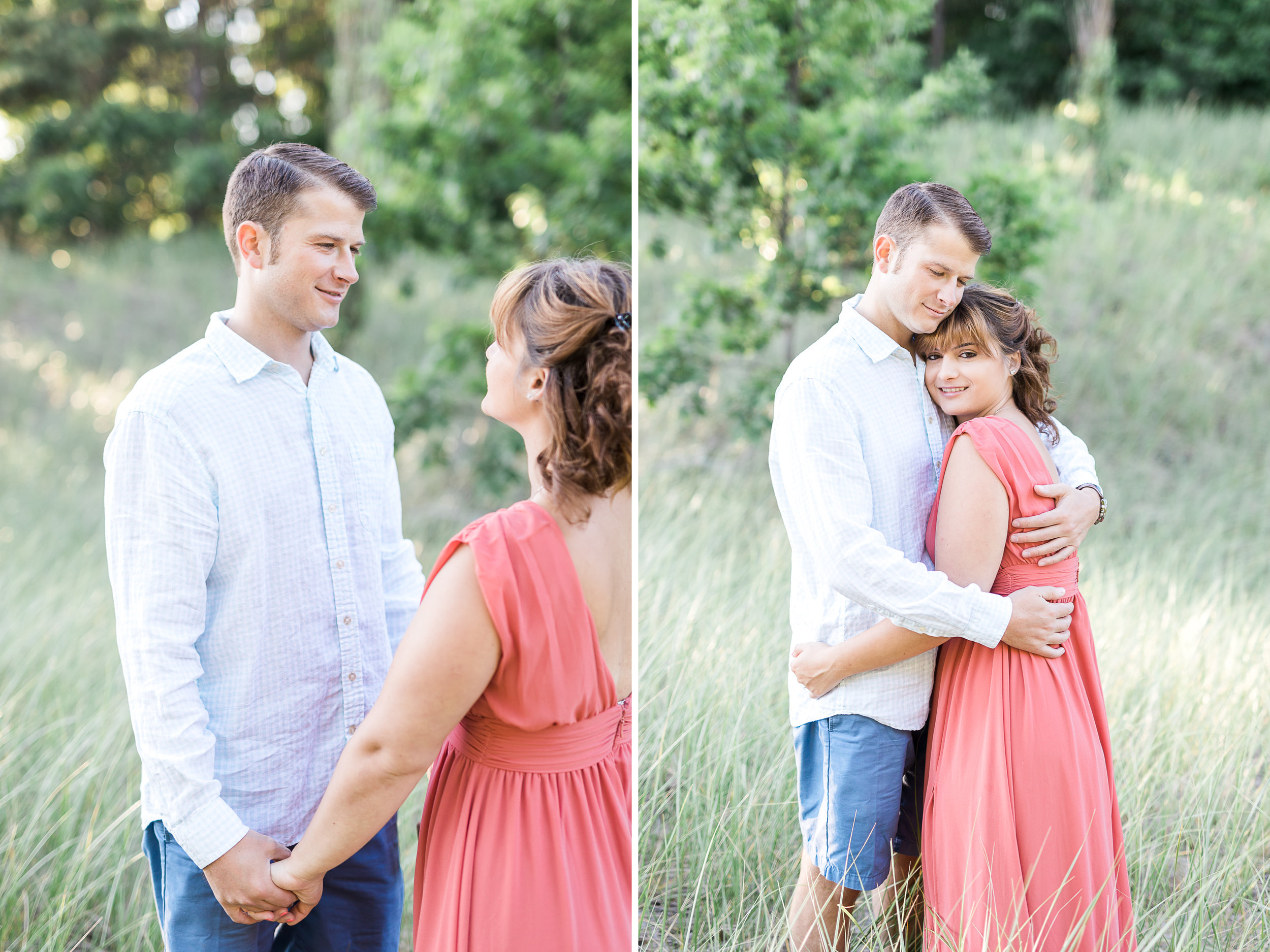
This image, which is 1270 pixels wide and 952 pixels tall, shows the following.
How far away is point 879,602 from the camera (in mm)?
1708

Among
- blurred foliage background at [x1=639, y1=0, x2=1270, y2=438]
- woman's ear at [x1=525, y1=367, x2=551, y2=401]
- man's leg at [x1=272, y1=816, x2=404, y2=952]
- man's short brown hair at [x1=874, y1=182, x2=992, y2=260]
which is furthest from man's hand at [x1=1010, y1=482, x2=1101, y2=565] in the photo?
blurred foliage background at [x1=639, y1=0, x2=1270, y2=438]

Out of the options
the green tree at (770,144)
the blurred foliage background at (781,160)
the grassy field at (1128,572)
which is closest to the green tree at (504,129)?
the blurred foliage background at (781,160)

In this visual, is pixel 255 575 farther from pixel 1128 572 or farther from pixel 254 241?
pixel 1128 572

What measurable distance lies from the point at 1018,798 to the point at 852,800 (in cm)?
31

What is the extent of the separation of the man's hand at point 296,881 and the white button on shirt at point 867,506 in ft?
3.23

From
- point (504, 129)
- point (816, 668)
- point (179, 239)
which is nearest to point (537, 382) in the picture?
point (816, 668)

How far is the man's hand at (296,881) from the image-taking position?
5.22 ft

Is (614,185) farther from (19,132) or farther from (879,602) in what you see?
(19,132)

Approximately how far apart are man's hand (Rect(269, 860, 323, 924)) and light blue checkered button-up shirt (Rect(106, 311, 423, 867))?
0.10m

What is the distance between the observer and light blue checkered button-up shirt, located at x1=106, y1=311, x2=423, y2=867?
1534 millimetres

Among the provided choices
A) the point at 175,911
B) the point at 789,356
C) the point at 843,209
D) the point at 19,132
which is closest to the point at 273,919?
the point at 175,911

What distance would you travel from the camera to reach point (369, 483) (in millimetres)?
1838

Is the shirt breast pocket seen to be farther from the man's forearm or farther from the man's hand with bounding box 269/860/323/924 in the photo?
the man's forearm

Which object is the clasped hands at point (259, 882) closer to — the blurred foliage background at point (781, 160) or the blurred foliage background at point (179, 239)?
the blurred foliage background at point (179, 239)
